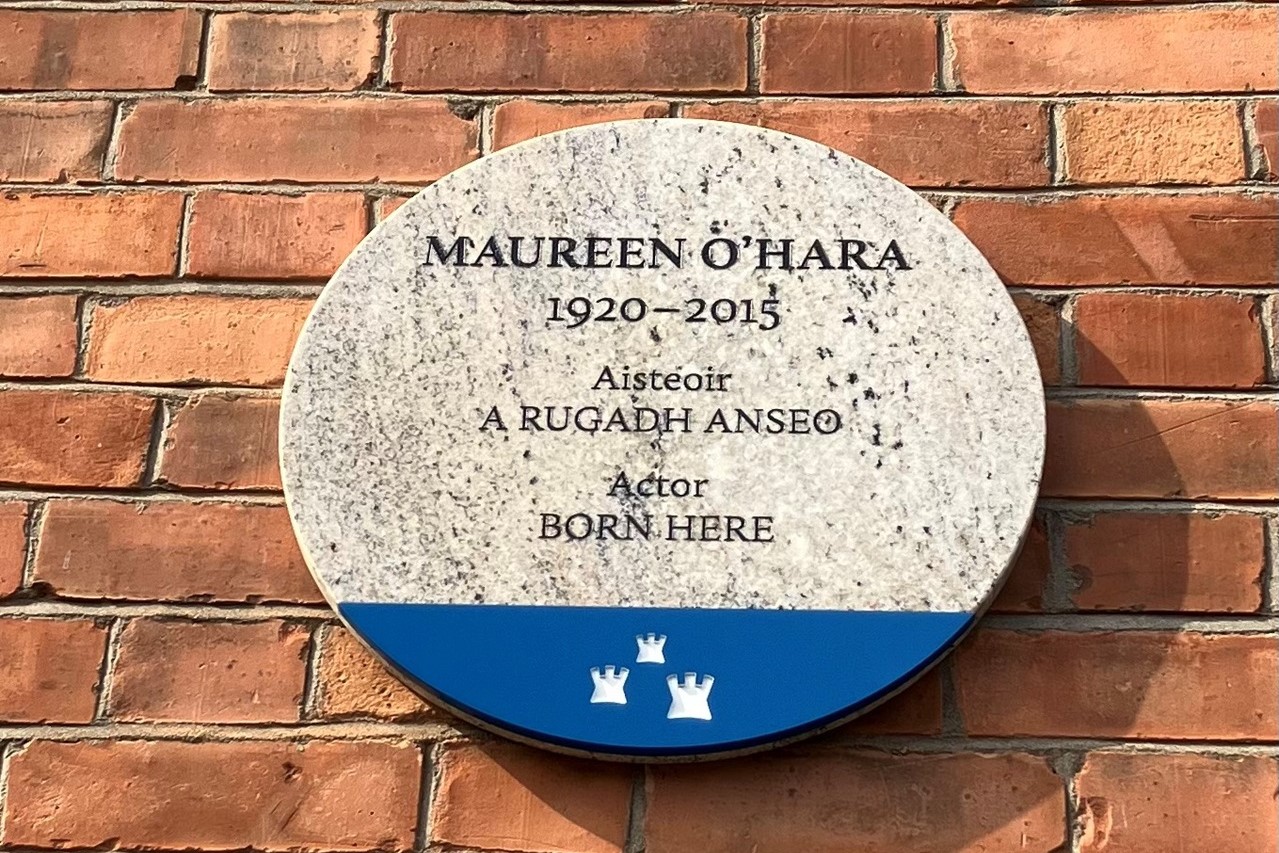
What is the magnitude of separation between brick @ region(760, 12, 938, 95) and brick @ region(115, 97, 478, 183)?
303 millimetres

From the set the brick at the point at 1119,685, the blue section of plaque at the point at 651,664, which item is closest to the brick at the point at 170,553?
the blue section of plaque at the point at 651,664

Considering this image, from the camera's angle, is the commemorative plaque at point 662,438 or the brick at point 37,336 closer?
the commemorative plaque at point 662,438

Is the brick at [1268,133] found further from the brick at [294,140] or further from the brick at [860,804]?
the brick at [294,140]

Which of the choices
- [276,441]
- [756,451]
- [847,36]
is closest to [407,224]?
[276,441]

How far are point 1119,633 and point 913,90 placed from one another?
0.54 m

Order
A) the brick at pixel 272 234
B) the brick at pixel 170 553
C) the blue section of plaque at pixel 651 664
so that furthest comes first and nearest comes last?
1. the brick at pixel 272 234
2. the brick at pixel 170 553
3. the blue section of plaque at pixel 651 664

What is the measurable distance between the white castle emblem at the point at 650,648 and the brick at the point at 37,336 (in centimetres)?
57

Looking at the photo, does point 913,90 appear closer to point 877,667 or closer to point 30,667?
point 877,667

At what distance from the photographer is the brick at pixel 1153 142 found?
4.43 ft

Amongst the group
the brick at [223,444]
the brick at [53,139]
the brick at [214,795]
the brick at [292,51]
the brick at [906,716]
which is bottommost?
the brick at [214,795]

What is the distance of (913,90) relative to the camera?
1.40 m

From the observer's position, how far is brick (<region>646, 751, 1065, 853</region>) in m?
1.13

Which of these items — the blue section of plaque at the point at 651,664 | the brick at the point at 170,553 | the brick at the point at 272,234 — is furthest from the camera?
the brick at the point at 272,234

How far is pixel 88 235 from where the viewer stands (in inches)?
53.3
